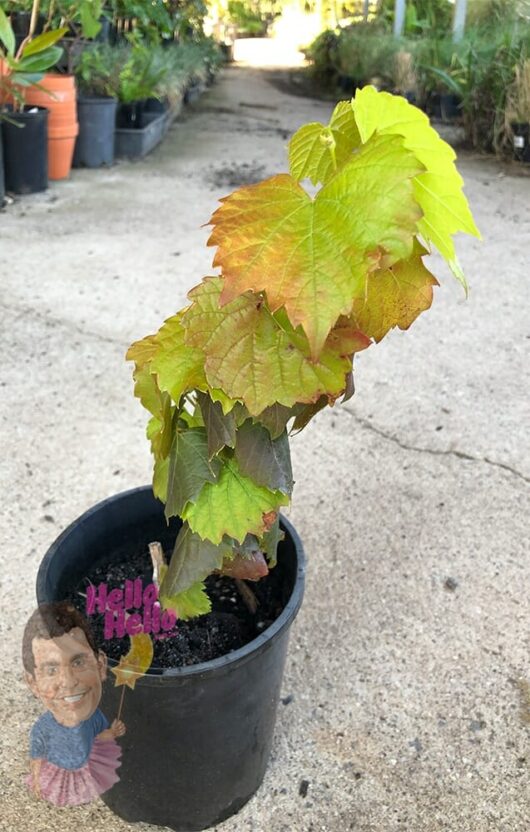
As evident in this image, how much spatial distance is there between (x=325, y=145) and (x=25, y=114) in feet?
12.6

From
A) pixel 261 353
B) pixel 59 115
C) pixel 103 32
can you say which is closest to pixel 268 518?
pixel 261 353

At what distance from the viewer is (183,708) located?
1.04m

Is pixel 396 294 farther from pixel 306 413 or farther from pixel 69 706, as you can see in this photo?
pixel 69 706

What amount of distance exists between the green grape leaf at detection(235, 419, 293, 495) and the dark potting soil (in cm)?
Answer: 33

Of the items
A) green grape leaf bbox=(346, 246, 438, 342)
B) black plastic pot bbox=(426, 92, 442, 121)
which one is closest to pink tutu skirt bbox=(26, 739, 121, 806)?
green grape leaf bbox=(346, 246, 438, 342)

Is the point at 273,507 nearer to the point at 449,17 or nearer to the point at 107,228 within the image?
the point at 107,228

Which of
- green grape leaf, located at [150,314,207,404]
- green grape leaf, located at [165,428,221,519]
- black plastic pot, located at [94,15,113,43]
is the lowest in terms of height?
green grape leaf, located at [165,428,221,519]

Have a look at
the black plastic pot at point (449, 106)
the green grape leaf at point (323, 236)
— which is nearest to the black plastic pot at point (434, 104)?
the black plastic pot at point (449, 106)

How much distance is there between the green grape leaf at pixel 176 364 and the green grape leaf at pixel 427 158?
0.30 m

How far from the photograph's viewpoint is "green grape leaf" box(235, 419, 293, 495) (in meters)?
0.94

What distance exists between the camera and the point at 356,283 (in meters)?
0.63

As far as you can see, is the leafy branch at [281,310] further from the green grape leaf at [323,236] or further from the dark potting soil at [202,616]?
the dark potting soil at [202,616]

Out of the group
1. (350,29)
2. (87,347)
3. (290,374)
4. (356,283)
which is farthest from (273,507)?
(350,29)

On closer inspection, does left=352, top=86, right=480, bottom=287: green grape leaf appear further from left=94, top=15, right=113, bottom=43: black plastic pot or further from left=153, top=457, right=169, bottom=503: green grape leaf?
left=94, top=15, right=113, bottom=43: black plastic pot
